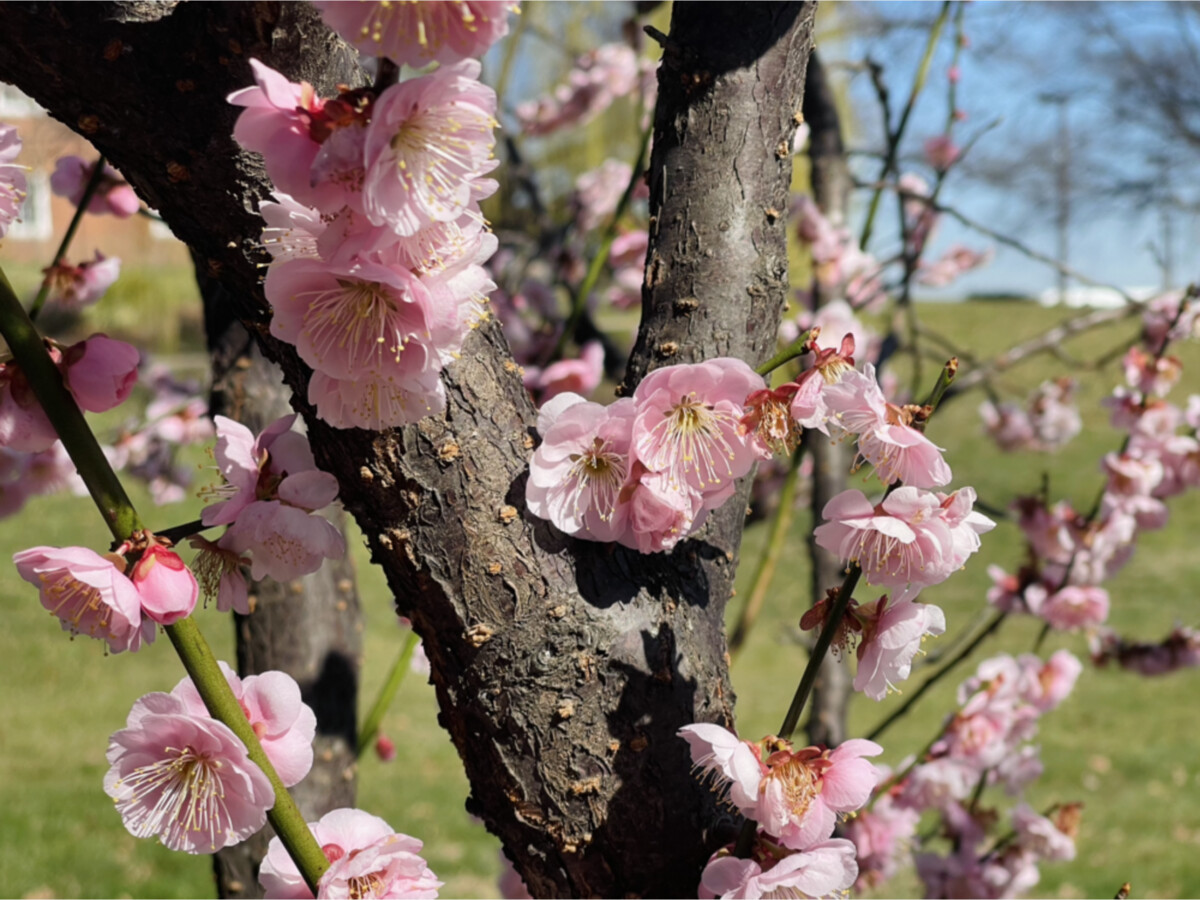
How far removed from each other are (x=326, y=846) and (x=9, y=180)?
530 millimetres

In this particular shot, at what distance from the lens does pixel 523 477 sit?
2.96 ft

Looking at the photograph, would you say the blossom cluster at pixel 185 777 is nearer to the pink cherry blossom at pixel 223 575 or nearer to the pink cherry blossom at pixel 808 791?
the pink cherry blossom at pixel 223 575

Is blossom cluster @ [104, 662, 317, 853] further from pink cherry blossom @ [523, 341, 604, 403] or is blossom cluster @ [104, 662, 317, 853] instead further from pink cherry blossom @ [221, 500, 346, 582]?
pink cherry blossom @ [523, 341, 604, 403]

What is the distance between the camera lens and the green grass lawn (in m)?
3.80

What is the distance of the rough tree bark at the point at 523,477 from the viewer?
2.55 feet

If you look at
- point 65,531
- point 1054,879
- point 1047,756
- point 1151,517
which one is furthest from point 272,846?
point 65,531

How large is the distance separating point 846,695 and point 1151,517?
789mm

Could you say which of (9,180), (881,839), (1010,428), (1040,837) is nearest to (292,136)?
(9,180)

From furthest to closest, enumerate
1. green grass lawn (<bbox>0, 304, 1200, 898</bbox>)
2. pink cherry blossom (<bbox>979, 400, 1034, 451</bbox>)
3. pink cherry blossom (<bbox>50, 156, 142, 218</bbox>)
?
green grass lawn (<bbox>0, 304, 1200, 898</bbox>), pink cherry blossom (<bbox>979, 400, 1034, 451</bbox>), pink cherry blossom (<bbox>50, 156, 142, 218</bbox>)

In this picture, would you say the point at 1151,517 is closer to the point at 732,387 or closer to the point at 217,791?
the point at 732,387

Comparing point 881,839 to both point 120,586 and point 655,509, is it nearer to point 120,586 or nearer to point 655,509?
point 655,509

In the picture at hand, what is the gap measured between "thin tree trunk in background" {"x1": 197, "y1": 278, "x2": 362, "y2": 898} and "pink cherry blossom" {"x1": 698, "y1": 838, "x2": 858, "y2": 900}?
3.03 feet

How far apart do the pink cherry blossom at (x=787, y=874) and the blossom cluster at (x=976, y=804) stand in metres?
1.19

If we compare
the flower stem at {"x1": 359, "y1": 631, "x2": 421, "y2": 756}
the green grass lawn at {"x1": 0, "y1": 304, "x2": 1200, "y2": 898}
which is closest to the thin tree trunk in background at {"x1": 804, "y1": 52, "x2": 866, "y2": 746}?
the green grass lawn at {"x1": 0, "y1": 304, "x2": 1200, "y2": 898}
